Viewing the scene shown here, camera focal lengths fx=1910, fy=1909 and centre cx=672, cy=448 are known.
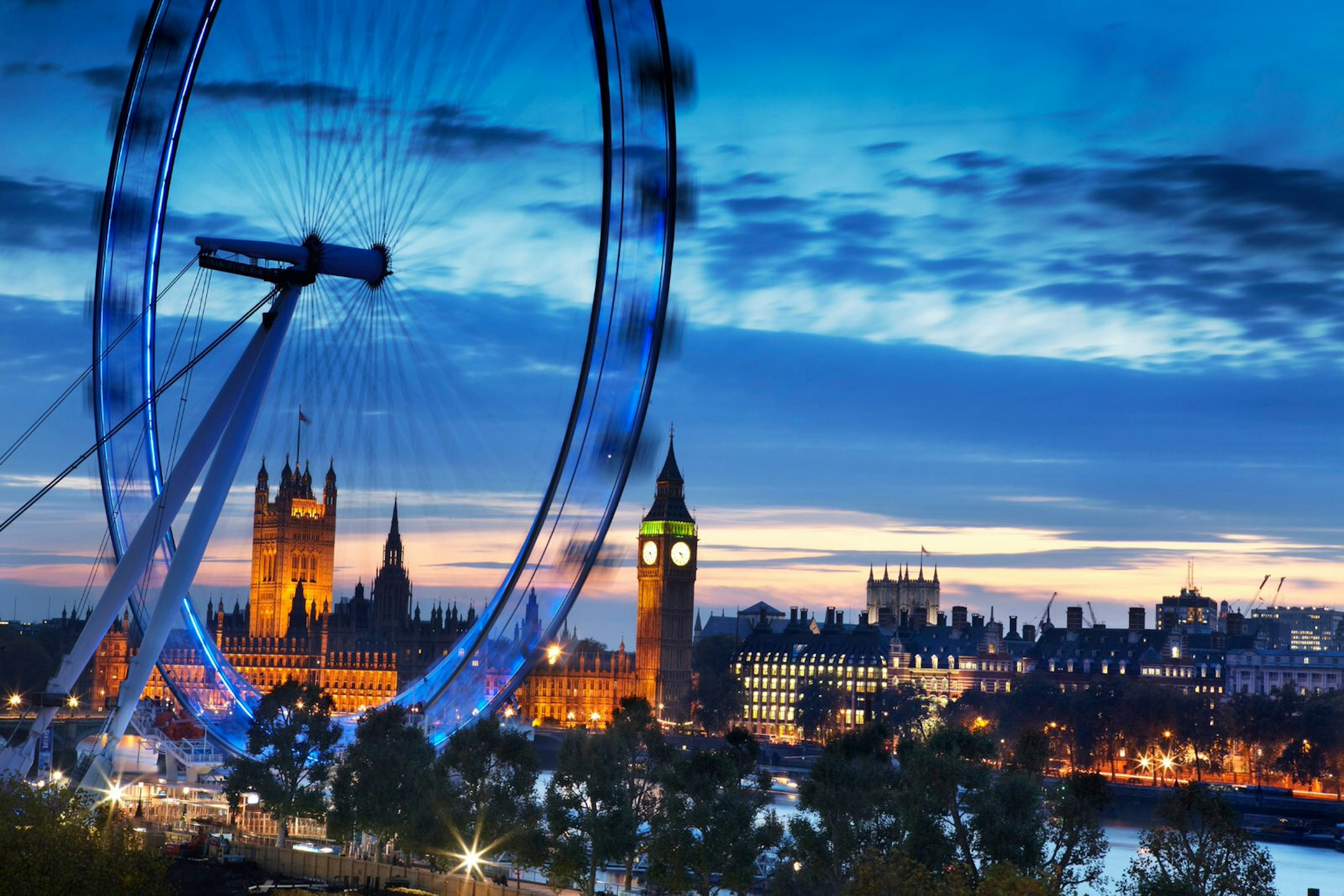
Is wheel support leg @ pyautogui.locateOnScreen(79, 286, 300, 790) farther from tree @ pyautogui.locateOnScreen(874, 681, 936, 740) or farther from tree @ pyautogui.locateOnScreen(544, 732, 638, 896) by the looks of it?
tree @ pyautogui.locateOnScreen(874, 681, 936, 740)

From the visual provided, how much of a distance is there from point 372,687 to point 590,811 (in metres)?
95.6

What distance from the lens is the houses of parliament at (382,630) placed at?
136m

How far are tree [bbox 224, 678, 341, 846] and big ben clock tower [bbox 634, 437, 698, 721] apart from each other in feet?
299

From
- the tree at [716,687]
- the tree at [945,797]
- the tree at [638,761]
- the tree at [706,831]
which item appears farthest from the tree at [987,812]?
the tree at [716,687]

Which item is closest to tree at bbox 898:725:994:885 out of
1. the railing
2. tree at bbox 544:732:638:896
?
tree at bbox 544:732:638:896

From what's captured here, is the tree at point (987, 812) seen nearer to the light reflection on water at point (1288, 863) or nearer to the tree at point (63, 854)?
the light reflection on water at point (1288, 863)

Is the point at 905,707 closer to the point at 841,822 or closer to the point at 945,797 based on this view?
the point at 841,822

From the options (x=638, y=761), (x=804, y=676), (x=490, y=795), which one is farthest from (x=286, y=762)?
(x=804, y=676)

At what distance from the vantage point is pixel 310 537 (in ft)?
508

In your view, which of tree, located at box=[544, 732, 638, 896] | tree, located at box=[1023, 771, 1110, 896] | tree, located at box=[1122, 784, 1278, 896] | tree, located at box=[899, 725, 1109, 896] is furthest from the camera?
tree, located at box=[544, 732, 638, 896]

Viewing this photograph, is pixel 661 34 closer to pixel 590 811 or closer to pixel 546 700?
pixel 590 811

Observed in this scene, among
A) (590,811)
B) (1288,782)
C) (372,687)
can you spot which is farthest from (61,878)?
(372,687)

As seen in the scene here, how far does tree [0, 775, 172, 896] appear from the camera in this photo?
92.6 ft

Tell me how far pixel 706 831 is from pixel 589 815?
3422 millimetres
